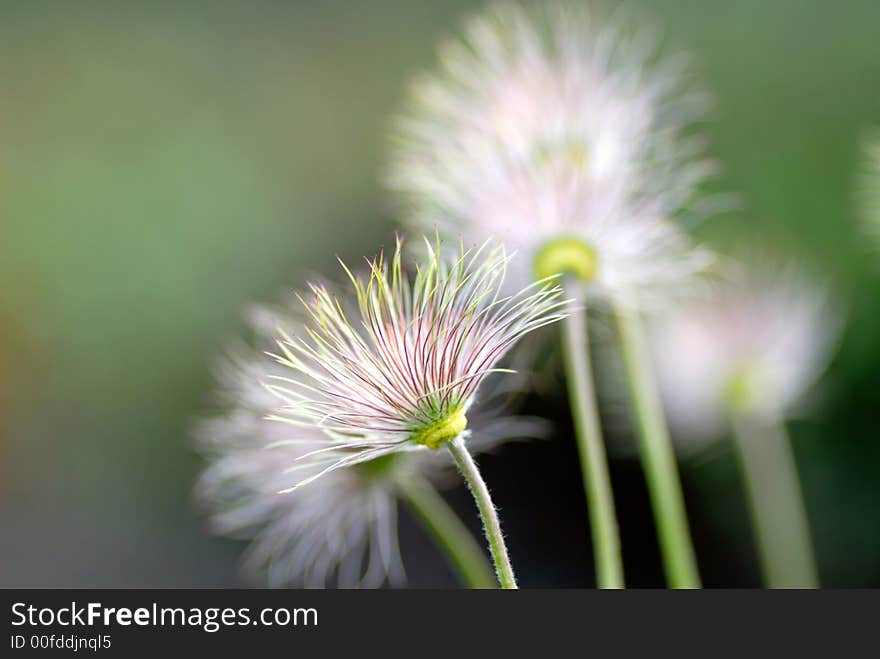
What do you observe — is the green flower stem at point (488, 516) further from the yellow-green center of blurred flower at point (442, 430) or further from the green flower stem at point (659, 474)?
the green flower stem at point (659, 474)

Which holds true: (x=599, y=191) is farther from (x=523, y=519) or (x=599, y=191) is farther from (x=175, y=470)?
(x=175, y=470)

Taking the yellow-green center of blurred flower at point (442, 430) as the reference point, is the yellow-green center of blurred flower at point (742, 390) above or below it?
above

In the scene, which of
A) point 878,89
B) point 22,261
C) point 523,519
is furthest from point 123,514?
point 878,89

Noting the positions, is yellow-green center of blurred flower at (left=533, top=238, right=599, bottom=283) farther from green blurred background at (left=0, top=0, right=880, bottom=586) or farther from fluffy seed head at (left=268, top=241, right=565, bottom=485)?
green blurred background at (left=0, top=0, right=880, bottom=586)

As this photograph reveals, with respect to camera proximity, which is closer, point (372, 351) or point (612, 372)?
point (372, 351)

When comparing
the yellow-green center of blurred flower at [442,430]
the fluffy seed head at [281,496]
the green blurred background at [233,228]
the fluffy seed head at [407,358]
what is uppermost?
the green blurred background at [233,228]

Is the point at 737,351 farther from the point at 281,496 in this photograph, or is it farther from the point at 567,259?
the point at 281,496

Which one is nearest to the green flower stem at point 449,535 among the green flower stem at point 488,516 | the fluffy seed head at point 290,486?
the fluffy seed head at point 290,486
